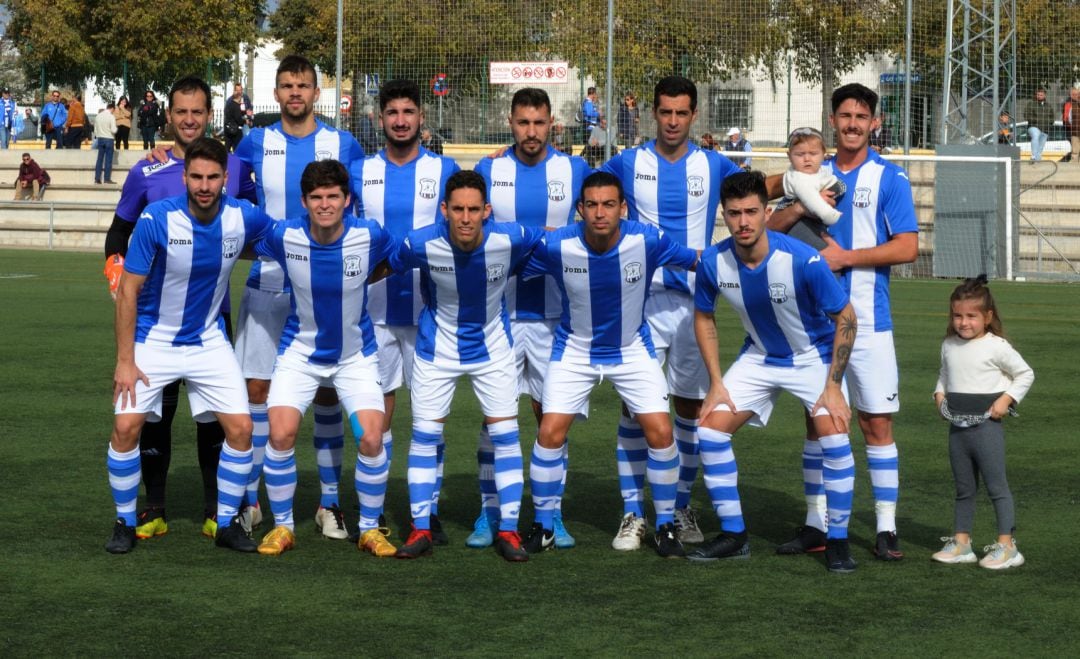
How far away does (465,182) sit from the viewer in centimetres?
628

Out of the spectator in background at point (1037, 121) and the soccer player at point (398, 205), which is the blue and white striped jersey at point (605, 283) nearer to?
the soccer player at point (398, 205)

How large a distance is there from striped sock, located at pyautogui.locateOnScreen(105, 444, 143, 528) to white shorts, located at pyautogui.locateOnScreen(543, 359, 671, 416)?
6.14 ft

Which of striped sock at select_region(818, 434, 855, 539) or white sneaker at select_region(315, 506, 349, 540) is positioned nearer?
striped sock at select_region(818, 434, 855, 539)

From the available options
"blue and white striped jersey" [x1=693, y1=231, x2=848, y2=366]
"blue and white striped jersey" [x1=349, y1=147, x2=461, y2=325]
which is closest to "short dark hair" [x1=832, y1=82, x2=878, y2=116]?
"blue and white striped jersey" [x1=693, y1=231, x2=848, y2=366]

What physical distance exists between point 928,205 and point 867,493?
17.0m

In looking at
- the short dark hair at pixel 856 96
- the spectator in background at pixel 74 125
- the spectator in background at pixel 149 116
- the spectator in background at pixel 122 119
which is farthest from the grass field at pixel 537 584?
the spectator in background at pixel 74 125

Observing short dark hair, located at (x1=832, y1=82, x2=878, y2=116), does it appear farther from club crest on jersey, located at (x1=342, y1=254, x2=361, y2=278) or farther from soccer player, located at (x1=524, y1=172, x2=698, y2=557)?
club crest on jersey, located at (x1=342, y1=254, x2=361, y2=278)

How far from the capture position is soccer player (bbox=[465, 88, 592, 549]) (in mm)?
6855

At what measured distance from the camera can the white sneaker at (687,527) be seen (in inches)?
268

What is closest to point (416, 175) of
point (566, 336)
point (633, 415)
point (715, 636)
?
point (566, 336)

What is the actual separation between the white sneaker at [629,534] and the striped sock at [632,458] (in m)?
0.12

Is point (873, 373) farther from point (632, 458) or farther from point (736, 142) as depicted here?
point (736, 142)

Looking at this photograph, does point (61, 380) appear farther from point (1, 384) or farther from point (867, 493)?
point (867, 493)

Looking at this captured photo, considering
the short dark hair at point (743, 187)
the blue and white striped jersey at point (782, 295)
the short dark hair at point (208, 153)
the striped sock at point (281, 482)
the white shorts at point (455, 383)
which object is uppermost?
the short dark hair at point (208, 153)
